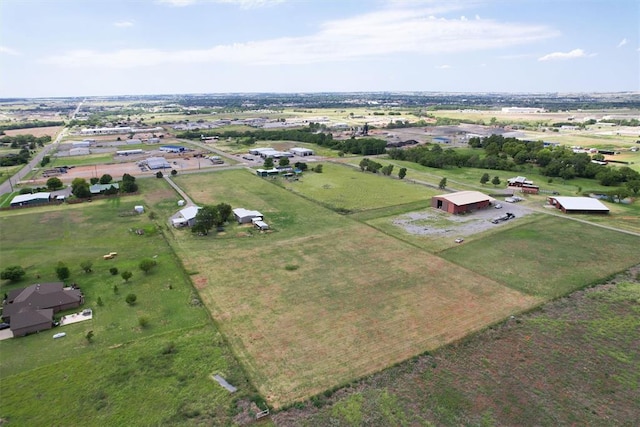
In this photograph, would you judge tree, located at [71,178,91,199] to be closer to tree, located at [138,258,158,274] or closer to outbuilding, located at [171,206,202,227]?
outbuilding, located at [171,206,202,227]

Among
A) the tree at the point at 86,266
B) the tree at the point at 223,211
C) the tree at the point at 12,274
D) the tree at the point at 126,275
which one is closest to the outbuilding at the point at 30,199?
the tree at the point at 12,274

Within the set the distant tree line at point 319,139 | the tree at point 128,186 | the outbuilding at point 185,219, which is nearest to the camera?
the outbuilding at point 185,219

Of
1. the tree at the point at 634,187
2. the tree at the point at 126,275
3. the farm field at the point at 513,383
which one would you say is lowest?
the farm field at the point at 513,383

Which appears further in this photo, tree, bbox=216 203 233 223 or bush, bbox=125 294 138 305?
tree, bbox=216 203 233 223

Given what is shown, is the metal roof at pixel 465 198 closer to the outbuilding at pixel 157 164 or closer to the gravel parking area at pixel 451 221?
the gravel parking area at pixel 451 221

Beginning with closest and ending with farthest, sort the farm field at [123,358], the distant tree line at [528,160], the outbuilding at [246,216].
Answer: the farm field at [123,358]
the outbuilding at [246,216]
the distant tree line at [528,160]

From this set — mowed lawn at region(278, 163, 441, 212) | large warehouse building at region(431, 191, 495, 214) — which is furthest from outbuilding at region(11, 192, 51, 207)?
large warehouse building at region(431, 191, 495, 214)
